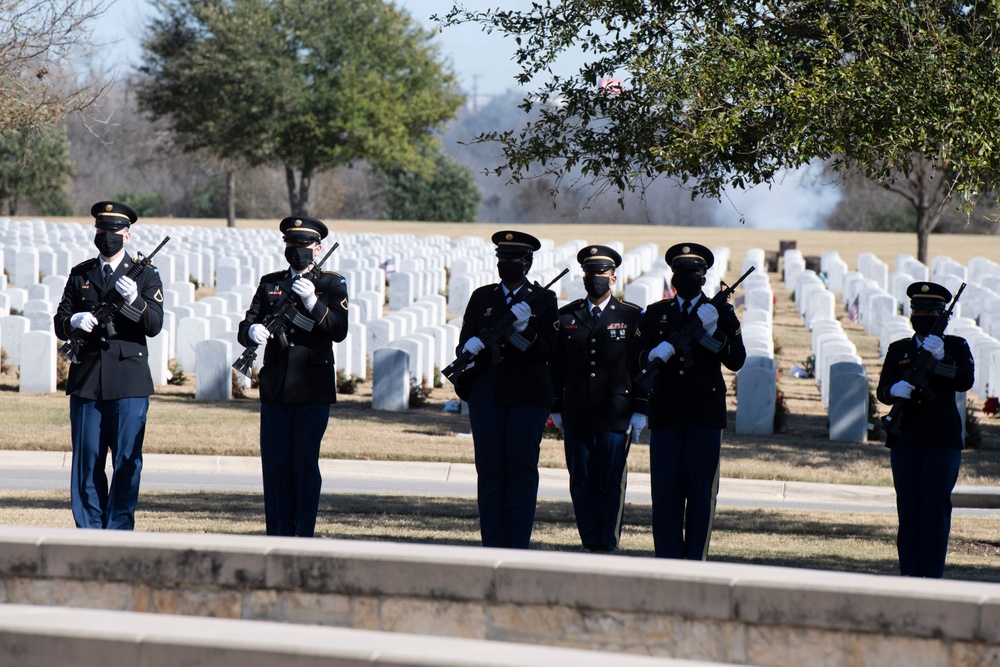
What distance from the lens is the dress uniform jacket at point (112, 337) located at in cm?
736

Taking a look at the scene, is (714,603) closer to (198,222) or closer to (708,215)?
(198,222)

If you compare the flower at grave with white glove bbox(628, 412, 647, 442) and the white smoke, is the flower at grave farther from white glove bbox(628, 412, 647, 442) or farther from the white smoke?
the white smoke

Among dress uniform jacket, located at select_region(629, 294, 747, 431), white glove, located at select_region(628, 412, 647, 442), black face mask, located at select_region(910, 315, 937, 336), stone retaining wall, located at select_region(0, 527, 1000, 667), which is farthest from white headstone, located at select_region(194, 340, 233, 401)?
stone retaining wall, located at select_region(0, 527, 1000, 667)

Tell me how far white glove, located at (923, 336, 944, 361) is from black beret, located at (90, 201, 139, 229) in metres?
4.24

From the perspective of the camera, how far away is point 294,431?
7332 millimetres

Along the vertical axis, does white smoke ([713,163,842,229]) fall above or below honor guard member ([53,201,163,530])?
above

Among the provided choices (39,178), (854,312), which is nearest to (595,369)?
(854,312)

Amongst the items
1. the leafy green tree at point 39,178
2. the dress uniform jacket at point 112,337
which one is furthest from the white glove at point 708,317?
the leafy green tree at point 39,178

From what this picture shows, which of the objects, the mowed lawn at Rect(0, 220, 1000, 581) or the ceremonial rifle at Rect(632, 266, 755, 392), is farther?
the mowed lawn at Rect(0, 220, 1000, 581)

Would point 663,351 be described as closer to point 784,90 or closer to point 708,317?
point 708,317

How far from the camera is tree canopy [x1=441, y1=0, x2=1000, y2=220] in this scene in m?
7.68

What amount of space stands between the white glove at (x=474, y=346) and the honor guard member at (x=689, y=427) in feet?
2.84

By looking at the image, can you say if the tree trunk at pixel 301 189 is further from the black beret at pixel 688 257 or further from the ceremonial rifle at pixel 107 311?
the black beret at pixel 688 257

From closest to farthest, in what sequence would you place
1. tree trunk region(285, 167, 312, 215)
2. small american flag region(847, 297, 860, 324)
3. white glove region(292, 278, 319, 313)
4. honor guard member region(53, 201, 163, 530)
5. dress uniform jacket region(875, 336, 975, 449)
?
dress uniform jacket region(875, 336, 975, 449)
white glove region(292, 278, 319, 313)
honor guard member region(53, 201, 163, 530)
small american flag region(847, 297, 860, 324)
tree trunk region(285, 167, 312, 215)
